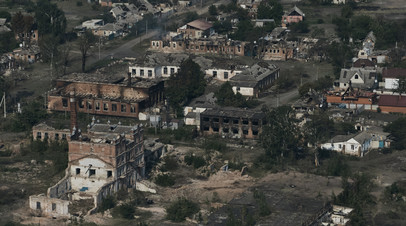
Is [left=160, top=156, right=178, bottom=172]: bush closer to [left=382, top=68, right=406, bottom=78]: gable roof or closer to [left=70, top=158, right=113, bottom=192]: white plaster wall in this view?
[left=70, top=158, right=113, bottom=192]: white plaster wall

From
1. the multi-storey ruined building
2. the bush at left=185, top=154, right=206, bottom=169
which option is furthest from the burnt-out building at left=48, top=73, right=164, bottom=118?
the multi-storey ruined building

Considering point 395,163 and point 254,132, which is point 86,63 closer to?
point 254,132

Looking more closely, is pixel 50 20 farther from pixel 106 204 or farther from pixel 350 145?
pixel 106 204

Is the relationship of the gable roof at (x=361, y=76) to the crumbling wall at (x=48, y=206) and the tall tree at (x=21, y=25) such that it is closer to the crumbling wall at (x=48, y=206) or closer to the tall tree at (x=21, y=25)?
the crumbling wall at (x=48, y=206)

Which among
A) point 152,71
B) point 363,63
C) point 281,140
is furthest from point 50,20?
point 281,140

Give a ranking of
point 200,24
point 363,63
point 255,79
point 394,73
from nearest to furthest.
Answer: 1. point 394,73
2. point 255,79
3. point 363,63
4. point 200,24
